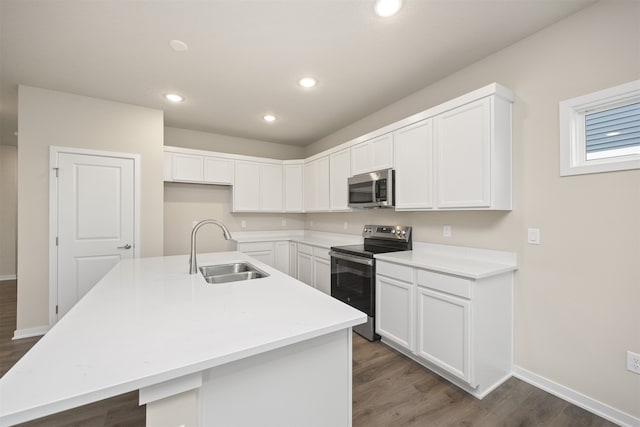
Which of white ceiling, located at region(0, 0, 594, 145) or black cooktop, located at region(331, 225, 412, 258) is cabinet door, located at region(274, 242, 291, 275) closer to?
black cooktop, located at region(331, 225, 412, 258)

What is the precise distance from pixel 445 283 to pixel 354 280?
3.58 ft

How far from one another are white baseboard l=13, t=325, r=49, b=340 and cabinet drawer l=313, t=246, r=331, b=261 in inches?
127

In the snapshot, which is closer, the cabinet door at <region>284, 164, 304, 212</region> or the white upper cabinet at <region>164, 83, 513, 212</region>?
the white upper cabinet at <region>164, 83, 513, 212</region>

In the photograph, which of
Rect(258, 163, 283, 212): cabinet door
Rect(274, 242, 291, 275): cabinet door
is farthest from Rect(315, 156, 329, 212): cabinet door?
Rect(274, 242, 291, 275): cabinet door

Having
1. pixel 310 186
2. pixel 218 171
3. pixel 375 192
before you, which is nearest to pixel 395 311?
pixel 375 192

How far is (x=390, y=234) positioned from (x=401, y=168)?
83 cm

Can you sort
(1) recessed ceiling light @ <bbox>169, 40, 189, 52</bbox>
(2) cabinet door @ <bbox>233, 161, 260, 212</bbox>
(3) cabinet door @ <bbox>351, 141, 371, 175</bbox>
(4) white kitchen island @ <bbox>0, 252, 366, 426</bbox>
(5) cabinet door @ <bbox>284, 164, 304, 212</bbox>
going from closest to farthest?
(4) white kitchen island @ <bbox>0, 252, 366, 426</bbox> → (1) recessed ceiling light @ <bbox>169, 40, 189, 52</bbox> → (3) cabinet door @ <bbox>351, 141, 371, 175</bbox> → (2) cabinet door @ <bbox>233, 161, 260, 212</bbox> → (5) cabinet door @ <bbox>284, 164, 304, 212</bbox>

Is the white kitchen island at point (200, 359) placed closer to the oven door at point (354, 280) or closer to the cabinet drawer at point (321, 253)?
the oven door at point (354, 280)

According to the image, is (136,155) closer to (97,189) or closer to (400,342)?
(97,189)

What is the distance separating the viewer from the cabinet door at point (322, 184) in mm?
4109

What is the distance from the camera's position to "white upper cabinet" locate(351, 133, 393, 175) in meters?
2.97

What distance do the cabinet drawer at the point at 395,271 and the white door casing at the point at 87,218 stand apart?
3040 mm

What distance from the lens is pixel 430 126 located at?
8.19ft

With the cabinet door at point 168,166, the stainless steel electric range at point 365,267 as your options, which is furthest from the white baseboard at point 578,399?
the cabinet door at point 168,166
